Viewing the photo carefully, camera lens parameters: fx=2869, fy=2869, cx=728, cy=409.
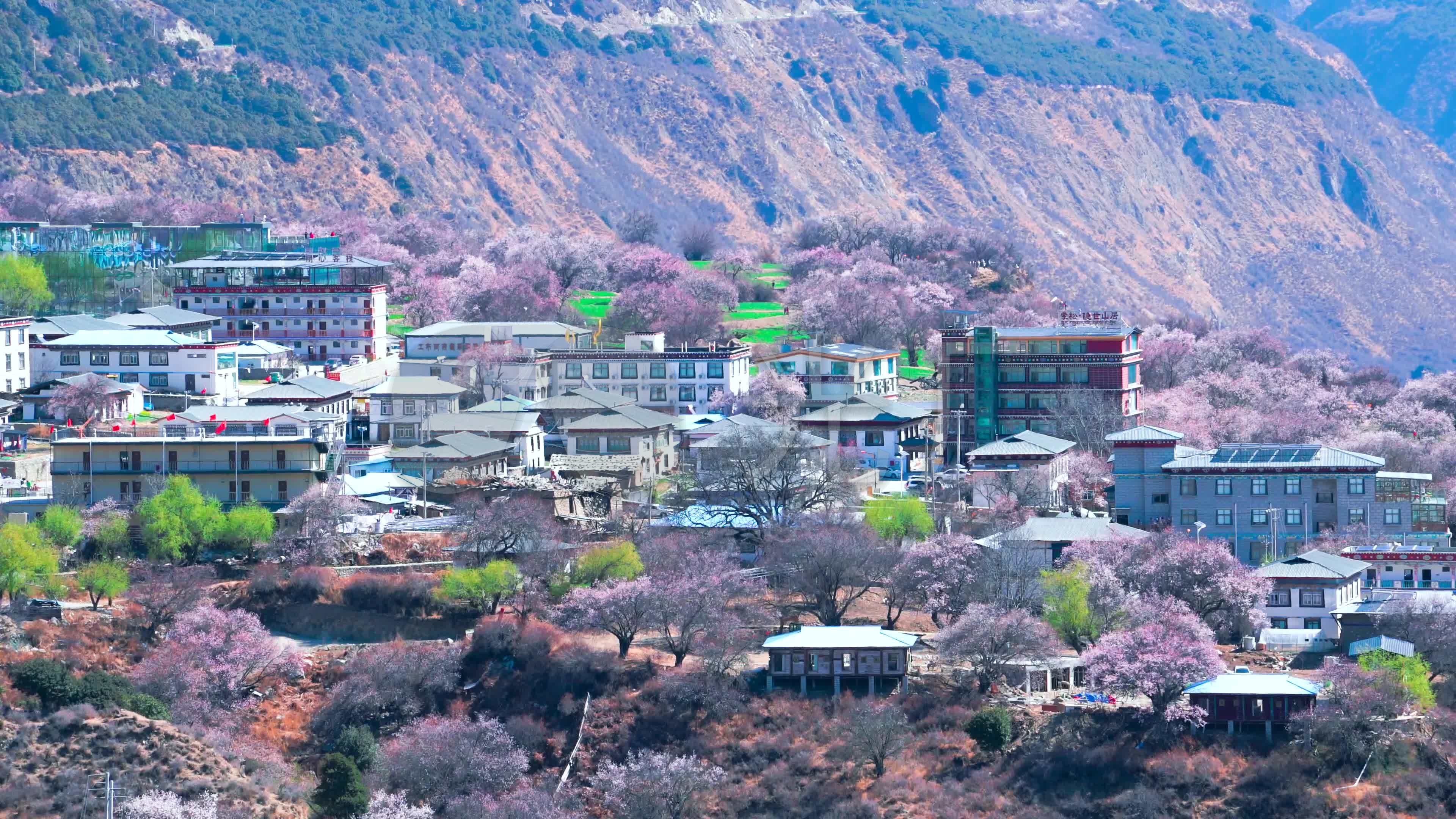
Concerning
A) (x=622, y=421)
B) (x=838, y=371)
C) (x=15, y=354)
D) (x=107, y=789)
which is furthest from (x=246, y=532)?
(x=838, y=371)

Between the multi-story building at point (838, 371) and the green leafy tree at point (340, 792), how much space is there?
4395 cm

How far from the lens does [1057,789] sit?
232 feet

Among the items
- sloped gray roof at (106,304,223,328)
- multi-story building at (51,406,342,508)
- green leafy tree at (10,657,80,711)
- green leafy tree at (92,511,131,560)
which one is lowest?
green leafy tree at (10,657,80,711)

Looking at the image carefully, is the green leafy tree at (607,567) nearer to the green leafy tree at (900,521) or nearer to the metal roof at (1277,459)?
the green leafy tree at (900,521)

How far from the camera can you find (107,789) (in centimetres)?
6862

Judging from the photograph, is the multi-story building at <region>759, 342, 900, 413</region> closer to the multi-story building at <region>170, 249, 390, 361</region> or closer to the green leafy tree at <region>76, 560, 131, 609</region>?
the multi-story building at <region>170, 249, 390, 361</region>

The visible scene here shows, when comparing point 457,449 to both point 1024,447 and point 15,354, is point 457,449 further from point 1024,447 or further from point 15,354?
point 15,354

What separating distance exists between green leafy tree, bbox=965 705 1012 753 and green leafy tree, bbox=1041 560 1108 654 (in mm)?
4828

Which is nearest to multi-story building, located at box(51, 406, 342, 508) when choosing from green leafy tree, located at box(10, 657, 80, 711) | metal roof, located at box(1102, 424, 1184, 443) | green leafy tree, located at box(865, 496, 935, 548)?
green leafy tree, located at box(10, 657, 80, 711)

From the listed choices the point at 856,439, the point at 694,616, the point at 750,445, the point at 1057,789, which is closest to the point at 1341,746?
the point at 1057,789

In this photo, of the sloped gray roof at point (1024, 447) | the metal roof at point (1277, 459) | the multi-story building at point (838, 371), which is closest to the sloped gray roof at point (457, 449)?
the sloped gray roof at point (1024, 447)

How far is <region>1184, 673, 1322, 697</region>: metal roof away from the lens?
2798 inches

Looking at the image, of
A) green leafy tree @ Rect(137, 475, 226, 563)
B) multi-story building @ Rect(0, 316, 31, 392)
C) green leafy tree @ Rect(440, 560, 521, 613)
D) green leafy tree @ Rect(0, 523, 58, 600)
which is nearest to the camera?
green leafy tree @ Rect(440, 560, 521, 613)

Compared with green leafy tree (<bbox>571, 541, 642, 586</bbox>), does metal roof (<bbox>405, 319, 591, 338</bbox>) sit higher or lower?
higher
